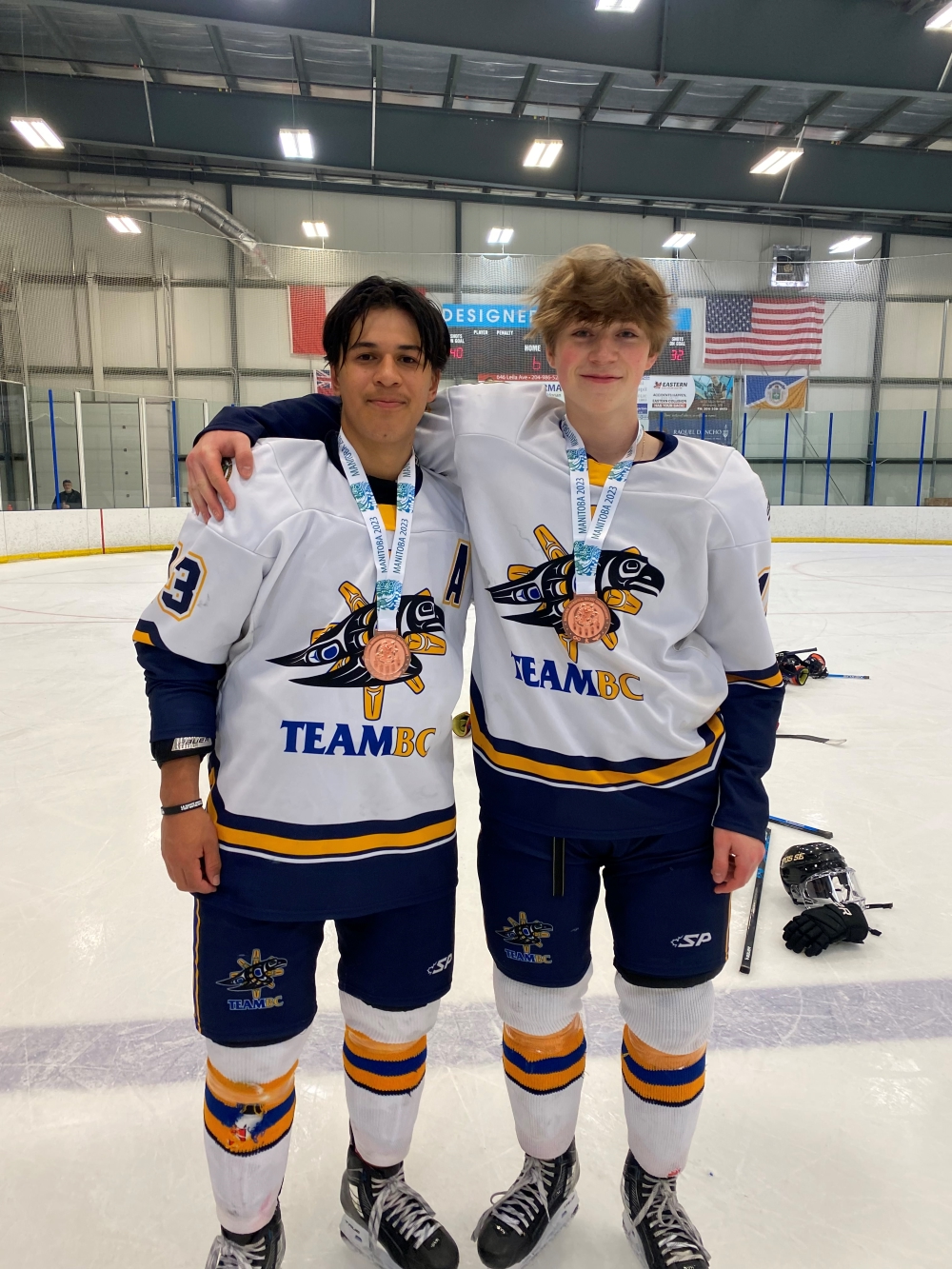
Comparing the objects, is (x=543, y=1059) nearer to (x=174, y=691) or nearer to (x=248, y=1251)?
→ (x=248, y=1251)

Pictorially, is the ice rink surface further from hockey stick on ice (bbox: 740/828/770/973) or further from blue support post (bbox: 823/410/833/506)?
blue support post (bbox: 823/410/833/506)

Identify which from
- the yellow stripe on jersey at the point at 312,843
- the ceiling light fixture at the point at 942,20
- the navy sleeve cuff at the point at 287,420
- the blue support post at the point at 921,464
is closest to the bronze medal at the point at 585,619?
the yellow stripe on jersey at the point at 312,843

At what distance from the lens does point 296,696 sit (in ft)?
3.40

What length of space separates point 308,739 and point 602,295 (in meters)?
0.68

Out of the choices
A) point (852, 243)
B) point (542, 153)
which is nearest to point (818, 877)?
point (542, 153)

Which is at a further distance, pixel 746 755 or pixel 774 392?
pixel 774 392

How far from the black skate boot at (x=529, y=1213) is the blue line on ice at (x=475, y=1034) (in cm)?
35

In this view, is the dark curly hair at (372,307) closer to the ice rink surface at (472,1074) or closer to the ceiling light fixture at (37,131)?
the ice rink surface at (472,1074)

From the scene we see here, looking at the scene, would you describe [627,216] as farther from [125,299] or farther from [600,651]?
[600,651]

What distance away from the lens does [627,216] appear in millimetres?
14852

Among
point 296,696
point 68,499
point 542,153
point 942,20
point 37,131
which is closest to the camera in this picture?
point 296,696

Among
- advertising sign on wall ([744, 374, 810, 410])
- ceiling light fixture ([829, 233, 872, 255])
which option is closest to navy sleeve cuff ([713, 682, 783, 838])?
advertising sign on wall ([744, 374, 810, 410])

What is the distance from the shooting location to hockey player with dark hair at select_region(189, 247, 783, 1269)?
1.09 meters

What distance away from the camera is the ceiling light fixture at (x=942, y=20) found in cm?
750
